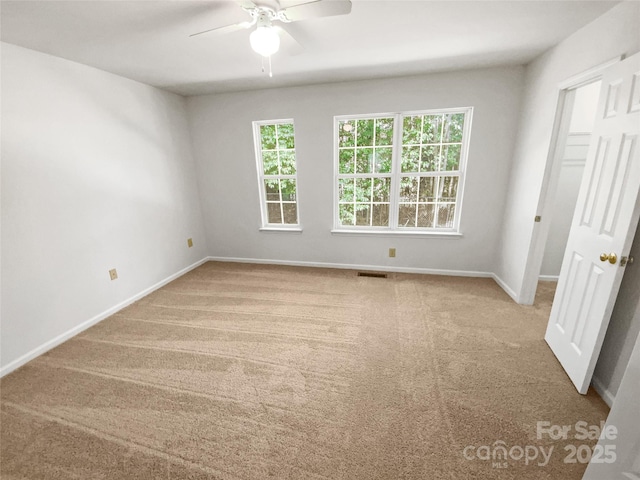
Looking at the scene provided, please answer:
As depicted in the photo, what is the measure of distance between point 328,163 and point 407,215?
4.03 ft

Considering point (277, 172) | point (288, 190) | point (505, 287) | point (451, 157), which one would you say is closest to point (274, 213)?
point (288, 190)

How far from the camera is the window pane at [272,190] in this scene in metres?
3.74

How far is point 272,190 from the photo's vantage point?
378cm

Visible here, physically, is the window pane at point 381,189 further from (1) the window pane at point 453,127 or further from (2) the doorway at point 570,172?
(2) the doorway at point 570,172

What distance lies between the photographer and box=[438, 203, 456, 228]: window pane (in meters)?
3.30

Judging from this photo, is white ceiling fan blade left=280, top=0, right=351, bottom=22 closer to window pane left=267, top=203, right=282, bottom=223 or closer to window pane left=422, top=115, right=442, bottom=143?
window pane left=422, top=115, right=442, bottom=143

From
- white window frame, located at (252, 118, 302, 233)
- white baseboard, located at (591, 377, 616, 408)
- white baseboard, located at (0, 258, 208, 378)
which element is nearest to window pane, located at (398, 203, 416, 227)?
white window frame, located at (252, 118, 302, 233)

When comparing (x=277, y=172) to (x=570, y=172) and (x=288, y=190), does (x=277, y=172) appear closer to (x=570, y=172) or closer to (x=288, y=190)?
(x=288, y=190)

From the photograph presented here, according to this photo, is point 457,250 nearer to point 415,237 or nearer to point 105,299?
point 415,237

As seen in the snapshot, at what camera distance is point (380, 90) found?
119 inches

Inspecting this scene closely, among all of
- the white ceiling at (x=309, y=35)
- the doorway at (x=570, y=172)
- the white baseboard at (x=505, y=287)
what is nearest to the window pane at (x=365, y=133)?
the white ceiling at (x=309, y=35)

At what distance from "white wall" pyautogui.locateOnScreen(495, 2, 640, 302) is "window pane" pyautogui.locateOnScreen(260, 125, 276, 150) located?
286 centimetres

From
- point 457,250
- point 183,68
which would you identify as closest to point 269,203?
point 183,68

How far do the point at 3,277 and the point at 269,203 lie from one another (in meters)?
2.61
